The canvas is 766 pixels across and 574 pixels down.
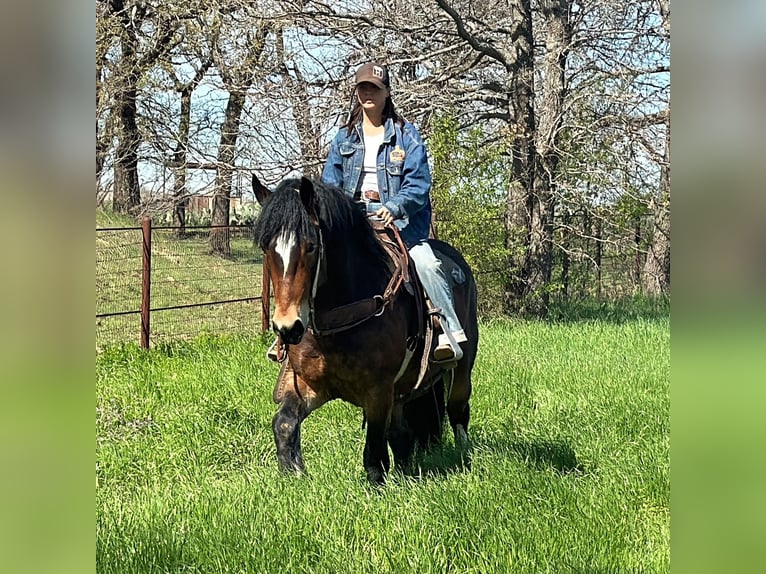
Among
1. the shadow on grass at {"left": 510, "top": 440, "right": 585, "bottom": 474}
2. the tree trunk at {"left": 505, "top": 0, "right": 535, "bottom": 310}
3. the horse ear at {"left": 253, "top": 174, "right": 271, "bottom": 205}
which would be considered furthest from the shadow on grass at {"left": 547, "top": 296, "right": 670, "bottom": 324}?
the horse ear at {"left": 253, "top": 174, "right": 271, "bottom": 205}

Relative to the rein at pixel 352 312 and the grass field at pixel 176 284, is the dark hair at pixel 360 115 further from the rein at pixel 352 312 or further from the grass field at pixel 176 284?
the grass field at pixel 176 284

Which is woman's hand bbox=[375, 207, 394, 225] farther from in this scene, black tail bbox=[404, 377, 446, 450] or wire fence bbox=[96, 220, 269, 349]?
wire fence bbox=[96, 220, 269, 349]

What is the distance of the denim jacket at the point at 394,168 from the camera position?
5.12 metres

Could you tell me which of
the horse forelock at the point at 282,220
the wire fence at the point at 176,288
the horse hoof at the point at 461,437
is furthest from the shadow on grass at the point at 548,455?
the wire fence at the point at 176,288

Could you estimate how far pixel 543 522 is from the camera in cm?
408

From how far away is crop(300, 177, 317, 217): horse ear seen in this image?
160 inches

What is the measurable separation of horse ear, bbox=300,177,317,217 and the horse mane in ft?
Answer: 0.12

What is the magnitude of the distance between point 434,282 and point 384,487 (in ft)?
4.87

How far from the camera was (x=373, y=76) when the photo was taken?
16.6 feet

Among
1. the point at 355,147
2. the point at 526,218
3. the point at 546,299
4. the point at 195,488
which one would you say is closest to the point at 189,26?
the point at 526,218

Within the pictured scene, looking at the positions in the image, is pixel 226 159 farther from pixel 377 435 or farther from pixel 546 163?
pixel 377 435
